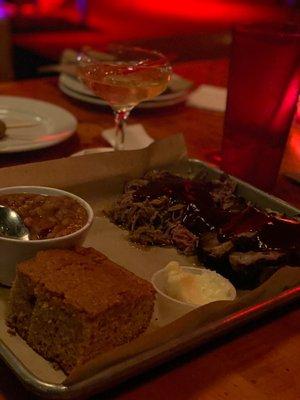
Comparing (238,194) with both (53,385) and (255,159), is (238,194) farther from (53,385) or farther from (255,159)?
(53,385)

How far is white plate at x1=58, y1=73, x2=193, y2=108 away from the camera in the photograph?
6.45 ft

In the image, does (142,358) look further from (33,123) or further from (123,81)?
(33,123)

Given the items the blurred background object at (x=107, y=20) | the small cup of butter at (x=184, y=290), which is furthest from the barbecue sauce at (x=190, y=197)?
the blurred background object at (x=107, y=20)

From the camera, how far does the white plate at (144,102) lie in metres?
1.97

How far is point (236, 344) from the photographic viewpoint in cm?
94

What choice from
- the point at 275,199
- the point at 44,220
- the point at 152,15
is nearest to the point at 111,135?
the point at 275,199

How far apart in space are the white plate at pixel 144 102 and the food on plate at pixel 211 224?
1.95ft

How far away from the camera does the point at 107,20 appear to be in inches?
295

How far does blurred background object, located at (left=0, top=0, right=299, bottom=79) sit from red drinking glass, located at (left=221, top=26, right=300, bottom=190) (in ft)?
6.94

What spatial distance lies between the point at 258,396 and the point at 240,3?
861cm

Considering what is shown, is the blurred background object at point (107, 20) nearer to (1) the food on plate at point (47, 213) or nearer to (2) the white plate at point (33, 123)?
(2) the white plate at point (33, 123)

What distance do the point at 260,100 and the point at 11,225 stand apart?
2.24ft

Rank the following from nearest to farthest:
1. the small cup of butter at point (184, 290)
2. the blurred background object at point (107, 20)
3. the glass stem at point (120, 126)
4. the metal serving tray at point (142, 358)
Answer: the metal serving tray at point (142, 358)
the small cup of butter at point (184, 290)
the glass stem at point (120, 126)
the blurred background object at point (107, 20)

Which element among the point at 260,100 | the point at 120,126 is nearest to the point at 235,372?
the point at 260,100
